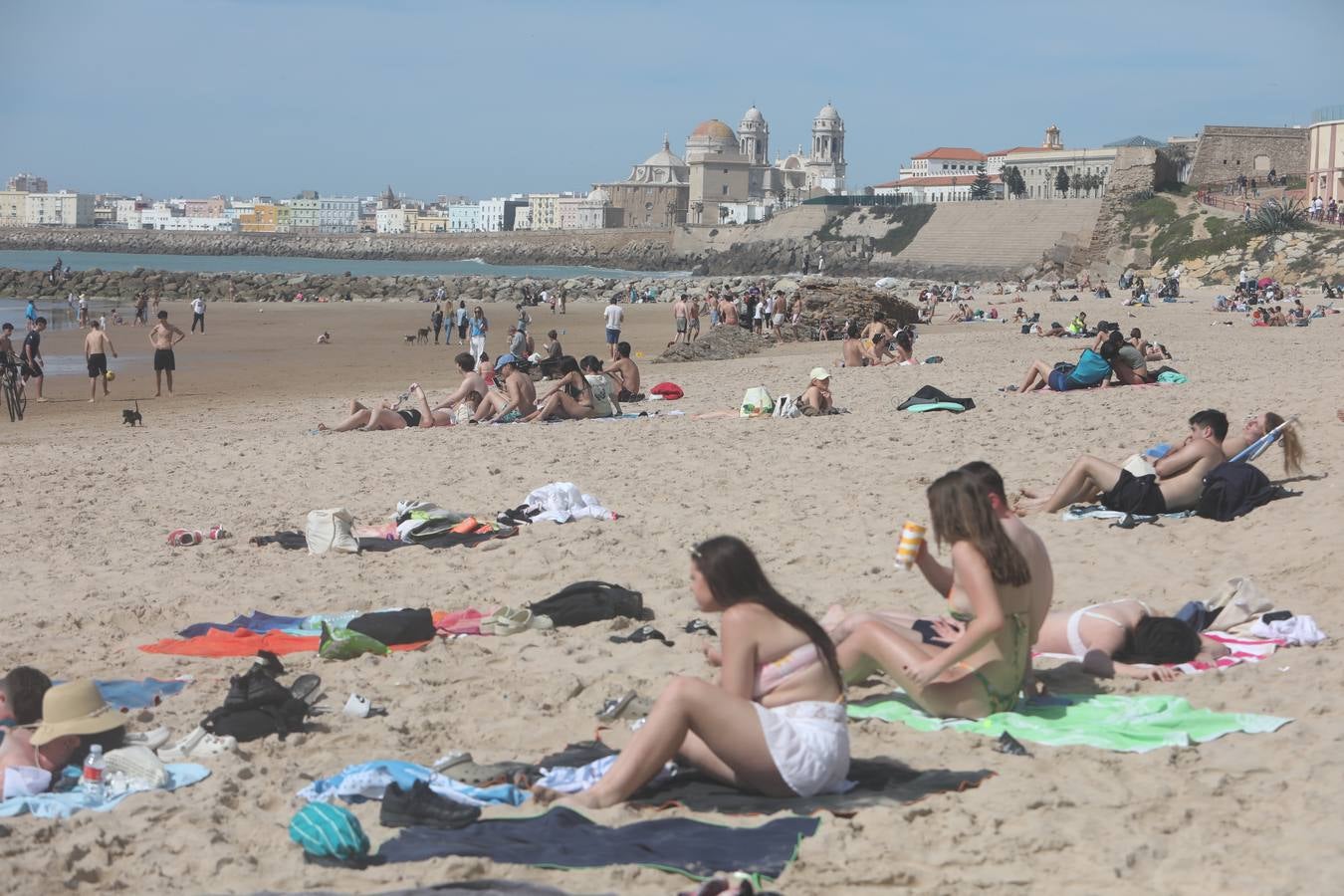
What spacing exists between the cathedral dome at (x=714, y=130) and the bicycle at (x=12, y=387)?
121 metres

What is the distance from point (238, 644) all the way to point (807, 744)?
2881 mm

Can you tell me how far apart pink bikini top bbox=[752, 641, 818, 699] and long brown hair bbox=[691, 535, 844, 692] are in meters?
0.03

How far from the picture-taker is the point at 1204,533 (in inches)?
281

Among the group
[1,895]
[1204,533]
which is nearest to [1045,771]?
[1,895]

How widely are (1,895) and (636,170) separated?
137 metres

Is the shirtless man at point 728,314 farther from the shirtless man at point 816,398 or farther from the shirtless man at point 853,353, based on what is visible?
the shirtless man at point 816,398

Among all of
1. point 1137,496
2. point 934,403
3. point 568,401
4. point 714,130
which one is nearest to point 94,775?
point 1137,496

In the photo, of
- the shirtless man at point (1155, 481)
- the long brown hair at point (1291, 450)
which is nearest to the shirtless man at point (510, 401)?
the shirtless man at point (1155, 481)

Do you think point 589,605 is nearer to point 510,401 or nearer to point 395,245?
point 510,401

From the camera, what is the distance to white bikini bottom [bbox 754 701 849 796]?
3957 mm

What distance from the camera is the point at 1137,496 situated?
7383 mm

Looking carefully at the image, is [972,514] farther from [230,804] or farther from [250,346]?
[250,346]

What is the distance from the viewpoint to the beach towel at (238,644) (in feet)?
18.8

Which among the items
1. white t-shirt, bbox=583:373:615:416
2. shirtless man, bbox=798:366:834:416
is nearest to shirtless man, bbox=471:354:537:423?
white t-shirt, bbox=583:373:615:416
